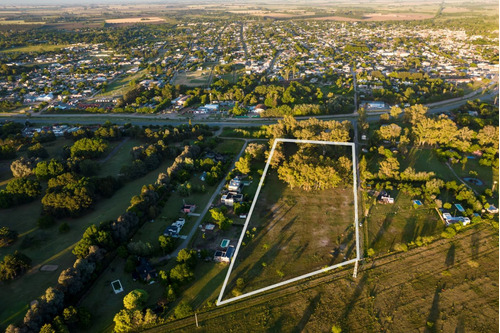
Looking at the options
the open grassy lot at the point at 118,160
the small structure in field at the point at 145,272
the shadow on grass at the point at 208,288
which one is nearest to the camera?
the shadow on grass at the point at 208,288

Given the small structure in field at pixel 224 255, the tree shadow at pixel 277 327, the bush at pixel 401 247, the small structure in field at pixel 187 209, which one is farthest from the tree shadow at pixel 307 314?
the small structure in field at pixel 187 209

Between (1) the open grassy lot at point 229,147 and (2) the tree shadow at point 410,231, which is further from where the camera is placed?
(1) the open grassy lot at point 229,147

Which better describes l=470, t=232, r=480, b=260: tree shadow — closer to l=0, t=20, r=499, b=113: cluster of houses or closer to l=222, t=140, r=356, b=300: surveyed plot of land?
l=222, t=140, r=356, b=300: surveyed plot of land

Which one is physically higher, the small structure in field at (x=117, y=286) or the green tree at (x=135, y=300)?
the green tree at (x=135, y=300)

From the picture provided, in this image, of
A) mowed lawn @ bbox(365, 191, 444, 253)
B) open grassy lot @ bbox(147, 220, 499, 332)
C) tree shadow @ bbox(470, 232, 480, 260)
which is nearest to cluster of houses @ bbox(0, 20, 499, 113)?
mowed lawn @ bbox(365, 191, 444, 253)

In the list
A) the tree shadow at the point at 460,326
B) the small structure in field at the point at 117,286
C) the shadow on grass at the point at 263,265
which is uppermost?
the small structure in field at the point at 117,286

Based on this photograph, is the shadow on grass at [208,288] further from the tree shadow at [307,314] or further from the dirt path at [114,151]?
the dirt path at [114,151]

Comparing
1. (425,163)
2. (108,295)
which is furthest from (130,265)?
(425,163)
